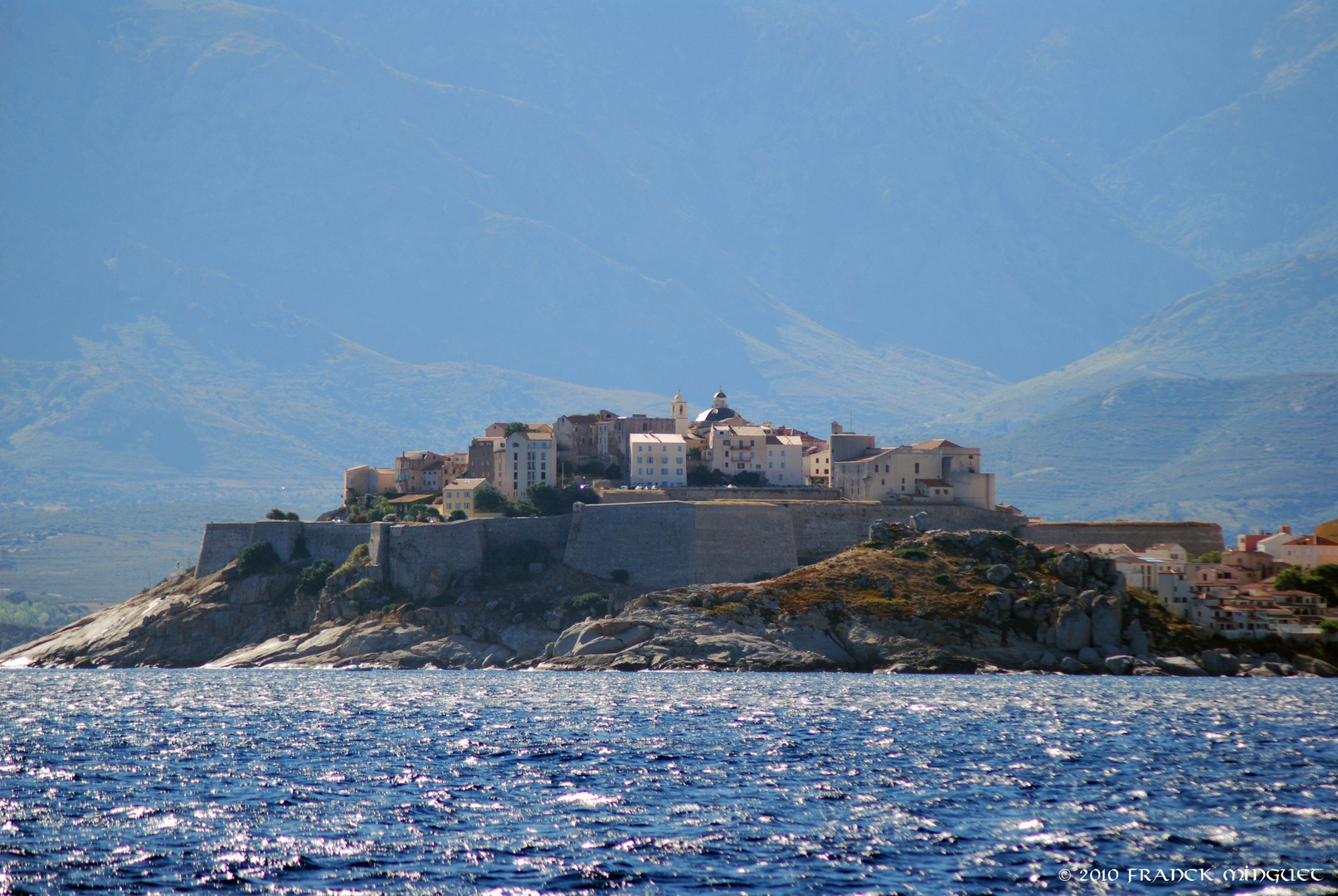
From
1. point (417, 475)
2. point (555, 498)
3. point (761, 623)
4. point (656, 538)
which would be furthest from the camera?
point (417, 475)

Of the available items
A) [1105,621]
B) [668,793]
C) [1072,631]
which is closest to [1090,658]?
[1072,631]

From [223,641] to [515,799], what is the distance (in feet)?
246

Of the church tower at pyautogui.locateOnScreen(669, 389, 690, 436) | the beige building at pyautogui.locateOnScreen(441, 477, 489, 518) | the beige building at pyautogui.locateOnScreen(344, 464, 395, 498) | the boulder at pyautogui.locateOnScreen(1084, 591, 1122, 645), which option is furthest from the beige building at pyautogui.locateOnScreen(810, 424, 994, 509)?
the beige building at pyautogui.locateOnScreen(344, 464, 395, 498)

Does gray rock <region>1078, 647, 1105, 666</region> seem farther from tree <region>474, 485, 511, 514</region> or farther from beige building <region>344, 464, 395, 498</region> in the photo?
beige building <region>344, 464, 395, 498</region>

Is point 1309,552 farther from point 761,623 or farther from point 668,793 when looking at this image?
point 668,793

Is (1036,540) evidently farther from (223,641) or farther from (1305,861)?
(1305,861)

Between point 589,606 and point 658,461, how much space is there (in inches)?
892

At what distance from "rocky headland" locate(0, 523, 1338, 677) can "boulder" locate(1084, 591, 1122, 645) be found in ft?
0.26

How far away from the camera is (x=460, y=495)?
392 feet

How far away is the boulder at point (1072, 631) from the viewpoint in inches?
3602

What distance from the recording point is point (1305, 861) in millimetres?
33031

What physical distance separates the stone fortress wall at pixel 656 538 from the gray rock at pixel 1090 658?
733 inches

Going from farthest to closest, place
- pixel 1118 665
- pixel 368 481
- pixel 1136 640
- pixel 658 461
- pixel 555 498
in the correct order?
pixel 368 481 < pixel 658 461 < pixel 555 498 < pixel 1136 640 < pixel 1118 665

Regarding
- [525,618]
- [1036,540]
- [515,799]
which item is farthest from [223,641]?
[515,799]
